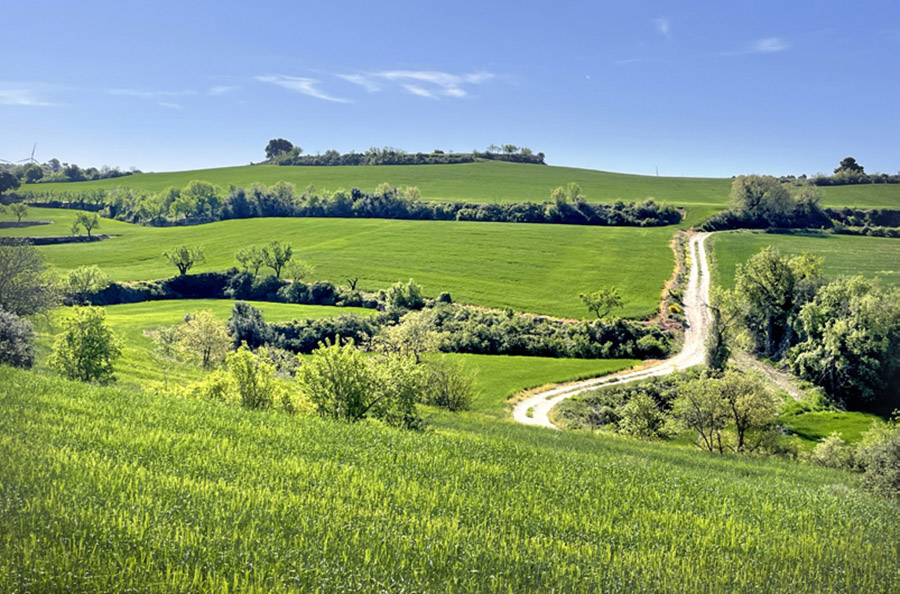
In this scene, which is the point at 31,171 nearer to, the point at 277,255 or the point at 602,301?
the point at 277,255

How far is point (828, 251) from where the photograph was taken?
114m

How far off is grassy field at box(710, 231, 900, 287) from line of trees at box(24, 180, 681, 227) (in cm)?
2748

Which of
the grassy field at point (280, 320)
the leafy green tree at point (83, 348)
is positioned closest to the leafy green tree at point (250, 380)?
the leafy green tree at point (83, 348)

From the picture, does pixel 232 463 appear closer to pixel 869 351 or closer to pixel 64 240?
pixel 869 351

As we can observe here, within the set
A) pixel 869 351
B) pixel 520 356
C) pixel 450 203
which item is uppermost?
pixel 450 203

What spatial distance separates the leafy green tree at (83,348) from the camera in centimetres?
3206

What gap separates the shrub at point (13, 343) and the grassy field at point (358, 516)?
10.5 meters

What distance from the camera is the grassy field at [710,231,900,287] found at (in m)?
99.4

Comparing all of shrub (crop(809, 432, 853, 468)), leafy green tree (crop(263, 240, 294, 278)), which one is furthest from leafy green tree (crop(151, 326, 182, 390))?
shrub (crop(809, 432, 853, 468))

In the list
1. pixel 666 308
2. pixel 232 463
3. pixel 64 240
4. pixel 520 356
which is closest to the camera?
pixel 232 463

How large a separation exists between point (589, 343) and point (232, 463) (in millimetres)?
68507

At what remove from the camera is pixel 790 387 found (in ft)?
210

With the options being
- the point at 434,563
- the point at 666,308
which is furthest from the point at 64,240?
the point at 434,563

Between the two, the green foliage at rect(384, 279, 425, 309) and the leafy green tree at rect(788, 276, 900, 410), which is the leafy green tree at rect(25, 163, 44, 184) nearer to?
the green foliage at rect(384, 279, 425, 309)
